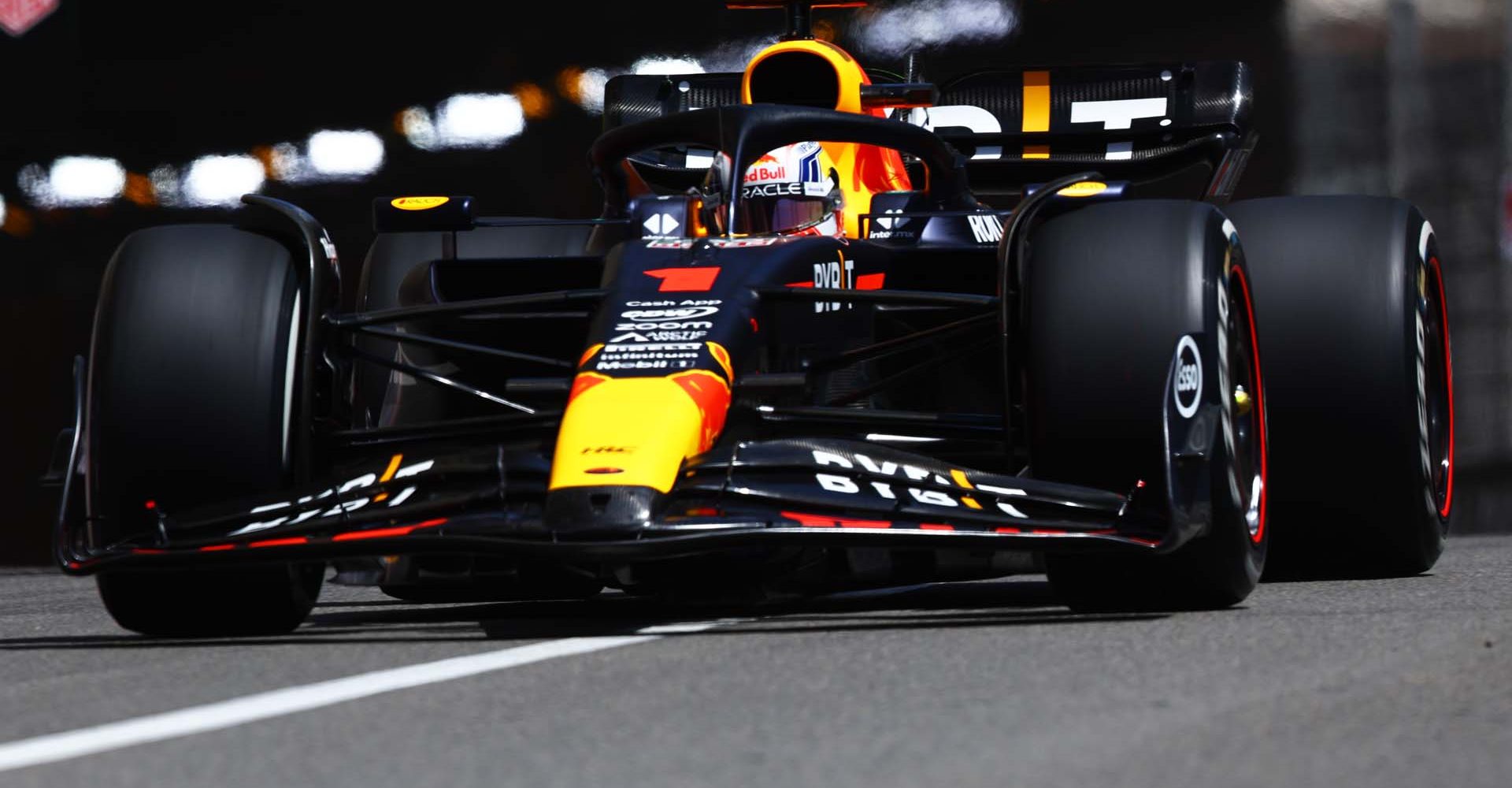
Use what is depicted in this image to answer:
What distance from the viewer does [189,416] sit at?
526 centimetres

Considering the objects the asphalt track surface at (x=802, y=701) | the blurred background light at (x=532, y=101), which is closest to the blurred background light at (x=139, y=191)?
the blurred background light at (x=532, y=101)

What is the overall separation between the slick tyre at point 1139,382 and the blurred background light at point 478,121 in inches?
220

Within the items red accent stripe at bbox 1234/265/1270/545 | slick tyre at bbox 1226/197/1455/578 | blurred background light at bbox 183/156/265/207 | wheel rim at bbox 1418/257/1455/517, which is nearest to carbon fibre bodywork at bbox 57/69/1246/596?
red accent stripe at bbox 1234/265/1270/545

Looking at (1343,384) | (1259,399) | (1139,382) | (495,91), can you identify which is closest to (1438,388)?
(1343,384)

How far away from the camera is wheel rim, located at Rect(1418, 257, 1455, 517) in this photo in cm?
691

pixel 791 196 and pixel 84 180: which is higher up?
pixel 84 180

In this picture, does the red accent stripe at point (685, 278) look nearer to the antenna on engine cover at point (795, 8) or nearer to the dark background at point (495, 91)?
the antenna on engine cover at point (795, 8)

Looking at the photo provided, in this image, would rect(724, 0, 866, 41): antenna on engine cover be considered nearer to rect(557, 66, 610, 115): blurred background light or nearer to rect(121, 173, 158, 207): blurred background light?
rect(557, 66, 610, 115): blurred background light

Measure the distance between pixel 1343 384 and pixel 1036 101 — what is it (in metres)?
2.68

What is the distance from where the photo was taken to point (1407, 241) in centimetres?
654

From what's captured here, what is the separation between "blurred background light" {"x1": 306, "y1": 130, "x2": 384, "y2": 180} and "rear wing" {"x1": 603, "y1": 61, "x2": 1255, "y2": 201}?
6.47 ft

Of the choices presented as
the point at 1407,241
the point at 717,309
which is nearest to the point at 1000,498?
the point at 717,309

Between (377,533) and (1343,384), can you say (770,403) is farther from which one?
(1343,384)

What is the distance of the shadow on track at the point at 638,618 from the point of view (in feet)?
16.6
